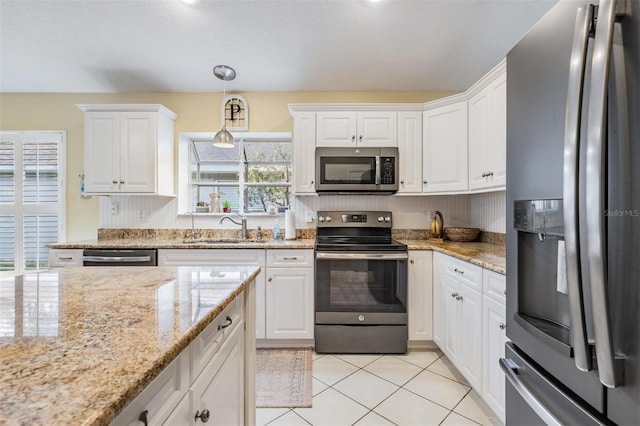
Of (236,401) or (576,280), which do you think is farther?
(236,401)

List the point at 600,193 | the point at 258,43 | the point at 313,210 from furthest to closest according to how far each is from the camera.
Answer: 1. the point at 313,210
2. the point at 258,43
3. the point at 600,193

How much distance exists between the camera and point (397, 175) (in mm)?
2762

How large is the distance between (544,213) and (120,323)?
1.17 metres

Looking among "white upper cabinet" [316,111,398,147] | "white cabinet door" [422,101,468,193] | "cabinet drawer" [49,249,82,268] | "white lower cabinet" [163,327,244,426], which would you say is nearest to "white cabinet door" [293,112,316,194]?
"white upper cabinet" [316,111,398,147]

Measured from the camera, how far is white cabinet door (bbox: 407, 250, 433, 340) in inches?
98.1

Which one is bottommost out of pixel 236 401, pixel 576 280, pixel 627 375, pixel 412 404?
pixel 412 404

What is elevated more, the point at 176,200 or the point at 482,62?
the point at 482,62

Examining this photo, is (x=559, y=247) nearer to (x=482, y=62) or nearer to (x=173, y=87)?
(x=482, y=62)

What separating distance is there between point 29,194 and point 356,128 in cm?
368

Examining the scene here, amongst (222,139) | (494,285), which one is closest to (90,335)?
(494,285)

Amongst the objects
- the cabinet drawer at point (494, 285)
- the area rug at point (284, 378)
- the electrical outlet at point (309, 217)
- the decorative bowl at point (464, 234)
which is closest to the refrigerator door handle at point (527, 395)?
the cabinet drawer at point (494, 285)

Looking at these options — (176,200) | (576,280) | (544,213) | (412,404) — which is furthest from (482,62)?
(176,200)

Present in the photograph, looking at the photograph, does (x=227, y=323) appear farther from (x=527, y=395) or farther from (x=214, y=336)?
(x=527, y=395)

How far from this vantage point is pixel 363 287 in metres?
2.46
